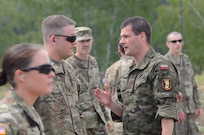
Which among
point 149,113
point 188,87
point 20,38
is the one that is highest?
point 149,113

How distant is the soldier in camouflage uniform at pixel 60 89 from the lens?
5914 mm

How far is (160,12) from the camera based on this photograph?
159ft

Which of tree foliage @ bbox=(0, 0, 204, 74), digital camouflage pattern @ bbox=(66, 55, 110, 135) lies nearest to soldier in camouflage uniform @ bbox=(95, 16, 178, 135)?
digital camouflage pattern @ bbox=(66, 55, 110, 135)

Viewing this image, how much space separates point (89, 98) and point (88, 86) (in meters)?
0.18

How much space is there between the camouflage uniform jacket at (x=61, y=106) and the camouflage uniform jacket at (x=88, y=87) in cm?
229

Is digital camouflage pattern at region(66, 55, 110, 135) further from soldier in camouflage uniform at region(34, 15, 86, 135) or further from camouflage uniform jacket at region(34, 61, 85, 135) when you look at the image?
camouflage uniform jacket at region(34, 61, 85, 135)

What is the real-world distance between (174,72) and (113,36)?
40448 millimetres

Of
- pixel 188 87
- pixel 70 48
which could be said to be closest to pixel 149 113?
pixel 70 48

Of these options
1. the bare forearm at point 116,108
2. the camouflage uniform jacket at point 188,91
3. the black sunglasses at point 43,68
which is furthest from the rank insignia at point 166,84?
the camouflage uniform jacket at point 188,91

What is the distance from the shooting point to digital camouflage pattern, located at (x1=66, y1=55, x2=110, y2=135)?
854cm

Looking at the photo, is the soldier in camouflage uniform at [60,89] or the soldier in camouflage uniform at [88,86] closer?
the soldier in camouflage uniform at [60,89]

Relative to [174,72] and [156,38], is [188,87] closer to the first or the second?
[174,72]

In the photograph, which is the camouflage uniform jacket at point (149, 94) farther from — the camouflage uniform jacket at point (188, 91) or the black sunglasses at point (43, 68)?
the camouflage uniform jacket at point (188, 91)

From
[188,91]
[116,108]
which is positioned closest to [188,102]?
[188,91]
